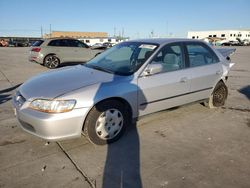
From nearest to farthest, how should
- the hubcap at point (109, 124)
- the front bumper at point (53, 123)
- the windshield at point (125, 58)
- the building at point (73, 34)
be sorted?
the front bumper at point (53, 123), the hubcap at point (109, 124), the windshield at point (125, 58), the building at point (73, 34)

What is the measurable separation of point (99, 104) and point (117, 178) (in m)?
1.08

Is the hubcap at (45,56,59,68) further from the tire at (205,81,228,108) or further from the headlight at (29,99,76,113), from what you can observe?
the headlight at (29,99,76,113)

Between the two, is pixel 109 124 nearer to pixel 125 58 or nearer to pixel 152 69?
pixel 152 69

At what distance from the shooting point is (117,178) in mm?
2908

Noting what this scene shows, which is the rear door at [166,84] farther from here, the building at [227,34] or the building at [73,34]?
the building at [227,34]

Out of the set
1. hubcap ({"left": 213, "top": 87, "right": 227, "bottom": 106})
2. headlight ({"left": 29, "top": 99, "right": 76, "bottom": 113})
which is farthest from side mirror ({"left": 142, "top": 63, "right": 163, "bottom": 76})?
hubcap ({"left": 213, "top": 87, "right": 227, "bottom": 106})

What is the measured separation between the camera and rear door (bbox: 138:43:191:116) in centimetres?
400

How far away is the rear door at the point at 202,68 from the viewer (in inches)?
185

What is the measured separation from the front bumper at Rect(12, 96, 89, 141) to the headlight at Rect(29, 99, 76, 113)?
5cm

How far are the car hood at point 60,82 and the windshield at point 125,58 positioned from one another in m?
0.26

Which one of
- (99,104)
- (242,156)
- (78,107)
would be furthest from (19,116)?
(242,156)

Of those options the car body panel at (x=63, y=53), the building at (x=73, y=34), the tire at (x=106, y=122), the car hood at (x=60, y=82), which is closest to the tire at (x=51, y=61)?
the car body panel at (x=63, y=53)

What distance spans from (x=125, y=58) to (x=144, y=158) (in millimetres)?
1947

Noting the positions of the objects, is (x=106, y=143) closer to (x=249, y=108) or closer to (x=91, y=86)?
(x=91, y=86)
